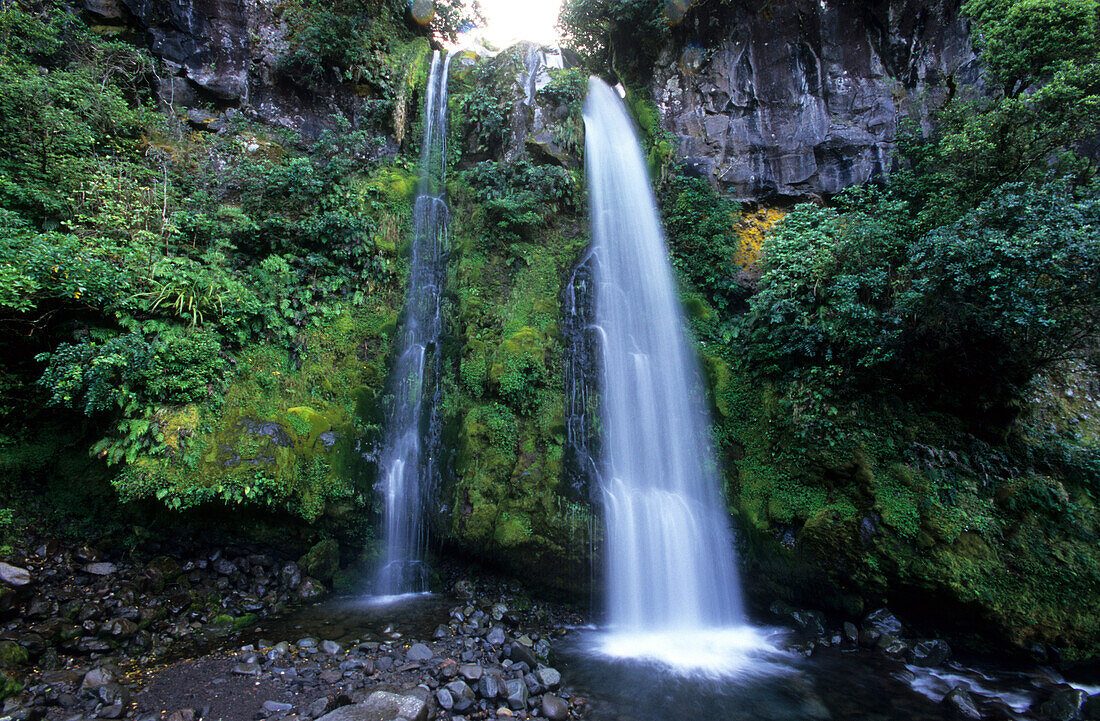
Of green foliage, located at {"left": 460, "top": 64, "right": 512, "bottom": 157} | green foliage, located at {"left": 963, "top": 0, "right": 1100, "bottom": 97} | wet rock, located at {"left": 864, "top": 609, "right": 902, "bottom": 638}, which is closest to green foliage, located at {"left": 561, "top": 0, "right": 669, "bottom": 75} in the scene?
green foliage, located at {"left": 460, "top": 64, "right": 512, "bottom": 157}

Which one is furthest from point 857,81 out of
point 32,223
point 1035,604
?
point 32,223

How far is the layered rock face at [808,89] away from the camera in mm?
11344

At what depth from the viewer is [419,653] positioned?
5793mm

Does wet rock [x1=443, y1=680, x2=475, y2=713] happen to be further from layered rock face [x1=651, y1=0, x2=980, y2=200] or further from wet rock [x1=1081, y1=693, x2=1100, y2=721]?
layered rock face [x1=651, y1=0, x2=980, y2=200]

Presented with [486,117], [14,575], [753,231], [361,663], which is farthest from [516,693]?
[486,117]

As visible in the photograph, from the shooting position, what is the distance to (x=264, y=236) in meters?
8.81

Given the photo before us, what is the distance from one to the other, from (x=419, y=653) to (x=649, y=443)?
16.9ft

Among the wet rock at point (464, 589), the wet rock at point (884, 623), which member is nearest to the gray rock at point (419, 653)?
the wet rock at point (464, 589)

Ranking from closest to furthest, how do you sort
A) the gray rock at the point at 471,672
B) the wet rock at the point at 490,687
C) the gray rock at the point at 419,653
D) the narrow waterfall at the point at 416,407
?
the wet rock at the point at 490,687 → the gray rock at the point at 471,672 → the gray rock at the point at 419,653 → the narrow waterfall at the point at 416,407

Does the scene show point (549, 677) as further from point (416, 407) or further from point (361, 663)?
point (416, 407)

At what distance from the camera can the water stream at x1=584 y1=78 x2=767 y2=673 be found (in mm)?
7148

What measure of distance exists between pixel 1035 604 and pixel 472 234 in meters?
11.4

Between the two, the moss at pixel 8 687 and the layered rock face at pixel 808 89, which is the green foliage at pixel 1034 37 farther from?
the moss at pixel 8 687

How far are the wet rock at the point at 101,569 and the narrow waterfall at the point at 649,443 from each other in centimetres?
745
